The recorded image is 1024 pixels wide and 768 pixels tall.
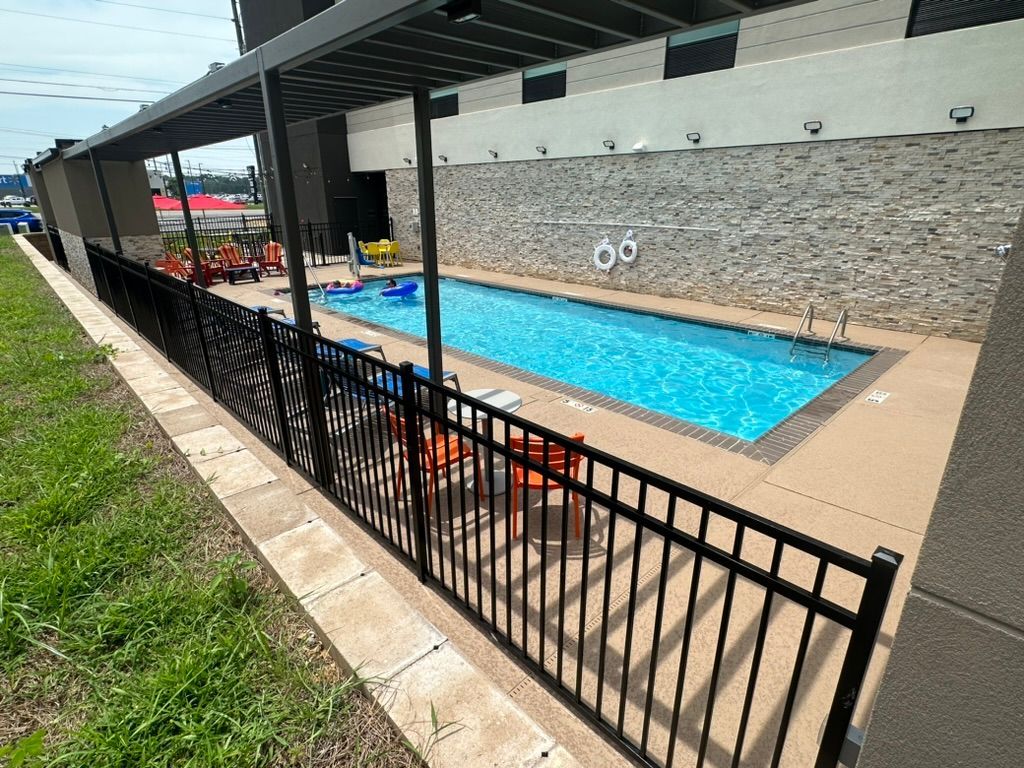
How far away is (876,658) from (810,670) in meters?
0.40

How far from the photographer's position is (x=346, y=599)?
2.91 m

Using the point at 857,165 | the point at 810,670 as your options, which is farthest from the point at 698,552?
the point at 857,165

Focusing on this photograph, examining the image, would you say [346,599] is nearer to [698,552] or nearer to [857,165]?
[698,552]

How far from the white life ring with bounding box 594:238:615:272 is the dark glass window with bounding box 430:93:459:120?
7.92m

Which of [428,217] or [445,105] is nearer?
[428,217]

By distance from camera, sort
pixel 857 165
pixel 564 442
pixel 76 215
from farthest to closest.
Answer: pixel 76 215 < pixel 857 165 < pixel 564 442

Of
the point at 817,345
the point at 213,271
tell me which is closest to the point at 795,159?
the point at 817,345

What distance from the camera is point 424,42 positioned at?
3.78m

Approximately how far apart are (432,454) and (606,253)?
12405 millimetres

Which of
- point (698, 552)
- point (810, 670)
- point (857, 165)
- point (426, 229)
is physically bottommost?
point (810, 670)

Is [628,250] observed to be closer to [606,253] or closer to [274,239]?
[606,253]

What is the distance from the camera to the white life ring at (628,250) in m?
13.4

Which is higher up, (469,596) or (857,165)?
(857,165)

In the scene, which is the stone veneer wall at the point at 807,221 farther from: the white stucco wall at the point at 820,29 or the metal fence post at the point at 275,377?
the metal fence post at the point at 275,377
